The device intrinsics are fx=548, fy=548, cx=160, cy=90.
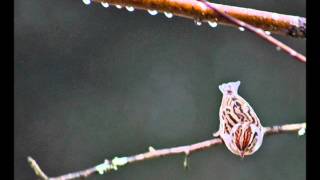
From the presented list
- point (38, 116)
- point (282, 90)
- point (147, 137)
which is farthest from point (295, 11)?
point (38, 116)

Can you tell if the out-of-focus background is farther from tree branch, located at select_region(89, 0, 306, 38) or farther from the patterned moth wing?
tree branch, located at select_region(89, 0, 306, 38)

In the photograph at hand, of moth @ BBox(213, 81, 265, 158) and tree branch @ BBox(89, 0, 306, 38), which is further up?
tree branch @ BBox(89, 0, 306, 38)

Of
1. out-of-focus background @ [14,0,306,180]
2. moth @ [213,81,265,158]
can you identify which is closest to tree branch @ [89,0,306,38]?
moth @ [213,81,265,158]

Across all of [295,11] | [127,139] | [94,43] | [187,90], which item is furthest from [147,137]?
[295,11]

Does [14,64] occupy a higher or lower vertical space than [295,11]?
lower

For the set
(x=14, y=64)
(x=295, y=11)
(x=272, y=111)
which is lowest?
(x=272, y=111)

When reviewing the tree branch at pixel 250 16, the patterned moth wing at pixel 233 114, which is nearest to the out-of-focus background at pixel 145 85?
the patterned moth wing at pixel 233 114

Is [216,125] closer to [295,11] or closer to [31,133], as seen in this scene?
[295,11]

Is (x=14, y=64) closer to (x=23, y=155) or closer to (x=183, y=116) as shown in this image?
(x=23, y=155)
